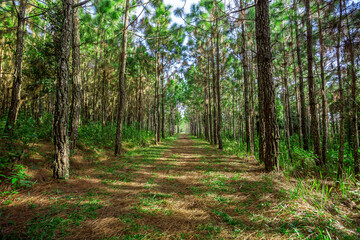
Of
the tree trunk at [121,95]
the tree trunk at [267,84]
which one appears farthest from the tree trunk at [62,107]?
the tree trunk at [267,84]

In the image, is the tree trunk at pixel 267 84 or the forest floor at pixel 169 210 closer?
the forest floor at pixel 169 210

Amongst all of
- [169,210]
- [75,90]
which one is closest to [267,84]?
[169,210]

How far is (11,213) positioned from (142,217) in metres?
2.06

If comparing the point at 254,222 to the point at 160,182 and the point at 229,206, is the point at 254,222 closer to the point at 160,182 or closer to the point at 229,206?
the point at 229,206

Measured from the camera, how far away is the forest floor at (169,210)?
82.6 inches

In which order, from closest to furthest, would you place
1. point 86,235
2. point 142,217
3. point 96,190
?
point 86,235 < point 142,217 < point 96,190

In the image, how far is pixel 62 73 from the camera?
4176mm

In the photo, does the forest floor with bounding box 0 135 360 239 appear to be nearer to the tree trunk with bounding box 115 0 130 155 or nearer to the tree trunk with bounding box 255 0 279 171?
the tree trunk with bounding box 255 0 279 171

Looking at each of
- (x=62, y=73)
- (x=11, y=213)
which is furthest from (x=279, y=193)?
(x=62, y=73)

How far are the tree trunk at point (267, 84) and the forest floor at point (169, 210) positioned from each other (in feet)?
2.56

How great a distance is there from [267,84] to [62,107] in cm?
601

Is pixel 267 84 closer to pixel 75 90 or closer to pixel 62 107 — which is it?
pixel 62 107

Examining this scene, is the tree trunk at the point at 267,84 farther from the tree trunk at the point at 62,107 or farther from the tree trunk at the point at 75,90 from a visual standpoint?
the tree trunk at the point at 75,90

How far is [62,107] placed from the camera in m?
4.18
